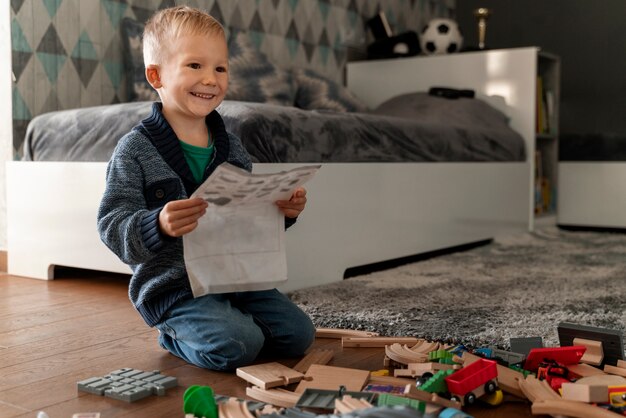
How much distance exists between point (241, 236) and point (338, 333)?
0.97 feet

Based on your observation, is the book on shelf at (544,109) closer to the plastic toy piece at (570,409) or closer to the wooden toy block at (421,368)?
the wooden toy block at (421,368)

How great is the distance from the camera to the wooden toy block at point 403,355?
3.78 feet

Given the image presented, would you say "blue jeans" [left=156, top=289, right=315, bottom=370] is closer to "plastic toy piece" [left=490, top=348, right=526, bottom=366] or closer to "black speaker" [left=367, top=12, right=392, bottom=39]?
"plastic toy piece" [left=490, top=348, right=526, bottom=366]

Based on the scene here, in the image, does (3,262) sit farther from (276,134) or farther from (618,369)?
(618,369)

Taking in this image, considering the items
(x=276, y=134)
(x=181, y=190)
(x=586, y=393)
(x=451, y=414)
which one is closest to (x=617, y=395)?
(x=586, y=393)

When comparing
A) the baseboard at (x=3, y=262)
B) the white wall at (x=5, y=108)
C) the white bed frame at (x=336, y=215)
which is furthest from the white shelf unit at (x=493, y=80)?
the baseboard at (x=3, y=262)

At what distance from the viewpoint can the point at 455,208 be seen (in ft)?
8.60

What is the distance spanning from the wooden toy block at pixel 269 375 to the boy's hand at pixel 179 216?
0.23 m

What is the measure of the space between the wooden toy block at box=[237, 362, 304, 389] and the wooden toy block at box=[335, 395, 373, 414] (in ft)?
0.51

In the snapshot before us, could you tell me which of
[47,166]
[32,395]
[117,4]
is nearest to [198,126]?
[32,395]

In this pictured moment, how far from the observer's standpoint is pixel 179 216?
105cm

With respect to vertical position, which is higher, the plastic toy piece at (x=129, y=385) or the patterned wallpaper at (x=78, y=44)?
the patterned wallpaper at (x=78, y=44)

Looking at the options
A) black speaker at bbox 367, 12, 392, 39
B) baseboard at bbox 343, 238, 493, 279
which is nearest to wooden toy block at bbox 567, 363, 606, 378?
baseboard at bbox 343, 238, 493, 279

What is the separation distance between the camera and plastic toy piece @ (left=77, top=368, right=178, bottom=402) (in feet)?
3.33
